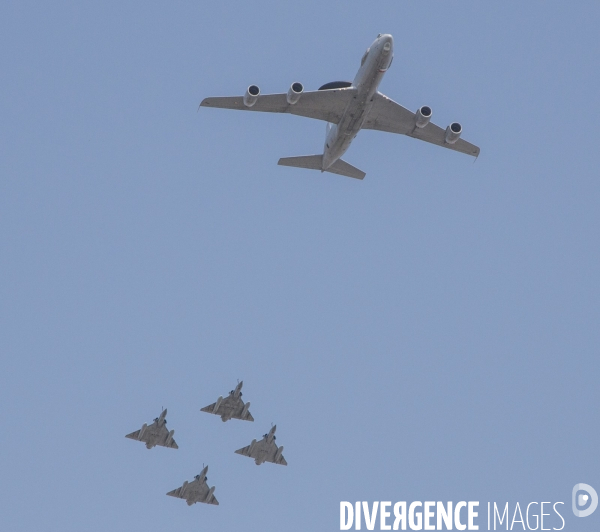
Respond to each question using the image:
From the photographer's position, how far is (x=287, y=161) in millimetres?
63438

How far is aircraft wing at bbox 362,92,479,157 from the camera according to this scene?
61.8m

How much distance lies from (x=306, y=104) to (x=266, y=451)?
21.3 metres

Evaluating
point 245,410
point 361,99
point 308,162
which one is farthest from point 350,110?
point 245,410

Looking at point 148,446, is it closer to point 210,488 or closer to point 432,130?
point 210,488

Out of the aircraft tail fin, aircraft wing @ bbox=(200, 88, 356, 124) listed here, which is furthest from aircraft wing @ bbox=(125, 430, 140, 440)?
aircraft wing @ bbox=(200, 88, 356, 124)

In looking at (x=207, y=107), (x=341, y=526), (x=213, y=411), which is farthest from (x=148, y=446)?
(x=207, y=107)

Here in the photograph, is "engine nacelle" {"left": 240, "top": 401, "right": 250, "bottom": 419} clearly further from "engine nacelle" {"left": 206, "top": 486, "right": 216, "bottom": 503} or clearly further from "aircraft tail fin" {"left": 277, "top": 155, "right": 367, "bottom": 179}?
"aircraft tail fin" {"left": 277, "top": 155, "right": 367, "bottom": 179}

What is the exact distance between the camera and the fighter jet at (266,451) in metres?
68.1

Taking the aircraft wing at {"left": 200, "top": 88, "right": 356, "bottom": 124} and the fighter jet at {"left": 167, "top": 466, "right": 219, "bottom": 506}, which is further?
the fighter jet at {"left": 167, "top": 466, "right": 219, "bottom": 506}

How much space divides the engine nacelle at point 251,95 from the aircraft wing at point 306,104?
0.52 metres

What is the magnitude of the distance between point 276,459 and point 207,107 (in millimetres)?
22463

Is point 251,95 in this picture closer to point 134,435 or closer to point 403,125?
point 403,125

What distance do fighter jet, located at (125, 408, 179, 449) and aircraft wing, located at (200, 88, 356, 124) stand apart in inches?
763

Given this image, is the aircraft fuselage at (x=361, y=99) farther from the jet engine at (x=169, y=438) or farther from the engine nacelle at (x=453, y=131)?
the jet engine at (x=169, y=438)
